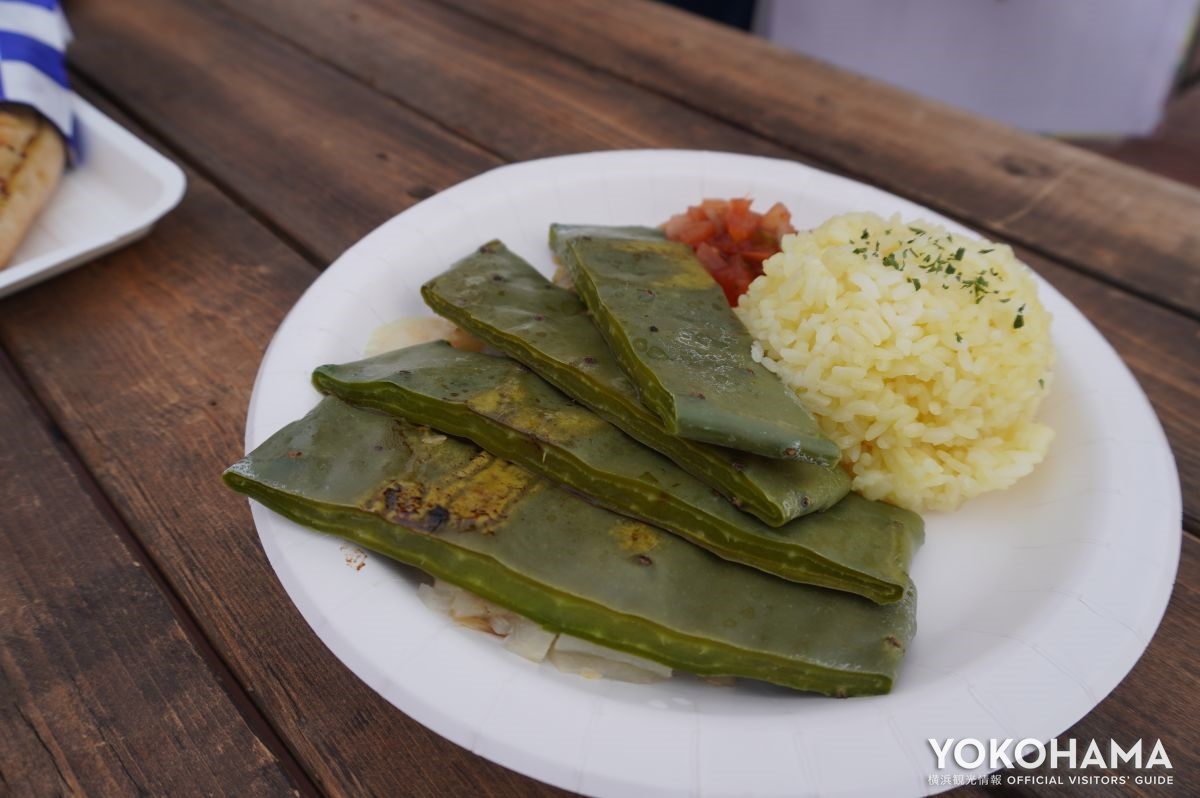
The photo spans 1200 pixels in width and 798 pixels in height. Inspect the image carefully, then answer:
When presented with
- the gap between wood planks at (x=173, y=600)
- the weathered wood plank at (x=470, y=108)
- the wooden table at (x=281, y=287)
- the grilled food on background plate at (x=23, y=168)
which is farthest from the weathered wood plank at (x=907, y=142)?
the gap between wood planks at (x=173, y=600)

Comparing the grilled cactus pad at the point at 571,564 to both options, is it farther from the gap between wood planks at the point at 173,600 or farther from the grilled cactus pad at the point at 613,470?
the gap between wood planks at the point at 173,600

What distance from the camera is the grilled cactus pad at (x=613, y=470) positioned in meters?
1.49

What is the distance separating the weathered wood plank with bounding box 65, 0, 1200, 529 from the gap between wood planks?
0.88 m

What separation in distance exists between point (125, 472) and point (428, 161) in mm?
1593

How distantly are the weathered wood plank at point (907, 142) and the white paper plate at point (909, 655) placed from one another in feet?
2.76

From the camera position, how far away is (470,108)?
10.9ft

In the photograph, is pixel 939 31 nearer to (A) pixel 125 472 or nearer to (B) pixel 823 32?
(B) pixel 823 32

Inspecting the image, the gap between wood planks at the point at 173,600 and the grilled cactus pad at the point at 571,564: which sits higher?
the grilled cactus pad at the point at 571,564

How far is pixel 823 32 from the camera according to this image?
5.45 m

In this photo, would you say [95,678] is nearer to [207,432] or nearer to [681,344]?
[207,432]

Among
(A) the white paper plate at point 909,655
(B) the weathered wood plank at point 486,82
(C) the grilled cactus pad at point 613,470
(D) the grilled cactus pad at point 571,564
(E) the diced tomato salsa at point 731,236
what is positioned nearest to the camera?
(A) the white paper plate at point 909,655

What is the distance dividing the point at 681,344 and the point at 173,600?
112 cm

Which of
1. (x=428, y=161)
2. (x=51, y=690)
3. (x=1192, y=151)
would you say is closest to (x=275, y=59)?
(x=428, y=161)

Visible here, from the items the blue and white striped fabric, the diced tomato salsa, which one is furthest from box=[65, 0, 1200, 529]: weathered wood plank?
the diced tomato salsa
